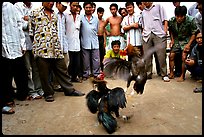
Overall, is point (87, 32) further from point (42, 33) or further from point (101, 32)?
point (42, 33)

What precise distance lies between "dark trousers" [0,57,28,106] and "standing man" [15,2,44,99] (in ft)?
0.59

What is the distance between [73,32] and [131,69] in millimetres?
2336

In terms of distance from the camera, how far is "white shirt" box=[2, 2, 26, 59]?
4129mm

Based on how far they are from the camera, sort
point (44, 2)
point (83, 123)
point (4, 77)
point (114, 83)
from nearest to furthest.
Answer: point (83, 123) → point (4, 77) → point (44, 2) → point (114, 83)

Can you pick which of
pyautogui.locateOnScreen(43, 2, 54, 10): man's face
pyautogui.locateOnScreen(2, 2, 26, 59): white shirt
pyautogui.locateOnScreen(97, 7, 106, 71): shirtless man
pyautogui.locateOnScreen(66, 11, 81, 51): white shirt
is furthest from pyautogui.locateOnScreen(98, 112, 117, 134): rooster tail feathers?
pyautogui.locateOnScreen(97, 7, 106, 71): shirtless man

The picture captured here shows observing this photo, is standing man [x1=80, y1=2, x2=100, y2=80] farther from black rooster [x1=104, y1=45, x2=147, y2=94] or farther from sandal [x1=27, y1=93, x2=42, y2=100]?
black rooster [x1=104, y1=45, x2=147, y2=94]

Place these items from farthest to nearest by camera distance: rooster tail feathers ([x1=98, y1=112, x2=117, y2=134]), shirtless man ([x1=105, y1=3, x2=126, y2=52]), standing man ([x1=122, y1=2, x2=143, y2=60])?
shirtless man ([x1=105, y1=3, x2=126, y2=52])
standing man ([x1=122, y1=2, x2=143, y2=60])
rooster tail feathers ([x1=98, y1=112, x2=117, y2=134])

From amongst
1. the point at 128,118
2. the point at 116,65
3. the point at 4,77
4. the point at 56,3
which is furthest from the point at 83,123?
the point at 56,3

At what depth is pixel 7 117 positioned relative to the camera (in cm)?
396

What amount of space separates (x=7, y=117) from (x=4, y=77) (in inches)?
25.8

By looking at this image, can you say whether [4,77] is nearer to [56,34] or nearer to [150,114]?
[56,34]

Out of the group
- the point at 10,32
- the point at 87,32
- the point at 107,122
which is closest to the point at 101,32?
the point at 87,32

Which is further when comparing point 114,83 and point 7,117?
point 114,83

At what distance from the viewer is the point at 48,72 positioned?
4.72 m
